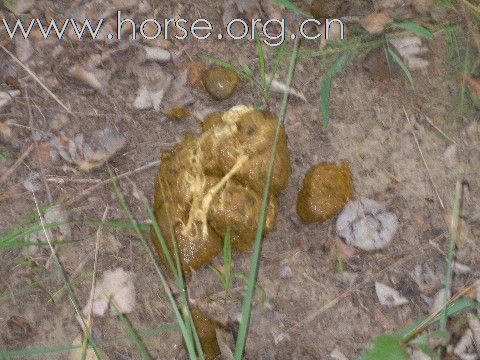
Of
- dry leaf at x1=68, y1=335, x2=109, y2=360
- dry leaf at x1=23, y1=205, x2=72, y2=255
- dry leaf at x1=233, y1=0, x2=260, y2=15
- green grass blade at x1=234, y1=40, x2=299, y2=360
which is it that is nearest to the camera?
green grass blade at x1=234, y1=40, x2=299, y2=360

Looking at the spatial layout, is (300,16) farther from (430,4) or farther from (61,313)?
(61,313)

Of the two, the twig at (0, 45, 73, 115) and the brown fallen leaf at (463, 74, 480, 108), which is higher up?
the brown fallen leaf at (463, 74, 480, 108)

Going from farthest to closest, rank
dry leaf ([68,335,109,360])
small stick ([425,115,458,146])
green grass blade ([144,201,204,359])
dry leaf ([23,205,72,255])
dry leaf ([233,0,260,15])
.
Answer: dry leaf ([233,0,260,15]) < small stick ([425,115,458,146]) < dry leaf ([23,205,72,255]) < dry leaf ([68,335,109,360]) < green grass blade ([144,201,204,359])

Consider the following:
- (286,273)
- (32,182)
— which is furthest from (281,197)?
(32,182)

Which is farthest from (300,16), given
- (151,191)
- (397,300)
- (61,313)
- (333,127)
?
(61,313)

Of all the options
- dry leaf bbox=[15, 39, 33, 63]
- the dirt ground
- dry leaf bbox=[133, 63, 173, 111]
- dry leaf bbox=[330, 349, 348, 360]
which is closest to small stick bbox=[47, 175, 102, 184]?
the dirt ground

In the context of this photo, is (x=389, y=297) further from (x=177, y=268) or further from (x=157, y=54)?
(x=157, y=54)

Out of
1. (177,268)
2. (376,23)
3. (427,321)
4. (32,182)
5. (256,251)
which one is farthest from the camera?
(376,23)

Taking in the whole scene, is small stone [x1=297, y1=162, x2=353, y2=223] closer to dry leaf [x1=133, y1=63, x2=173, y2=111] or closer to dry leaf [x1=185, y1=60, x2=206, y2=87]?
dry leaf [x1=185, y1=60, x2=206, y2=87]
